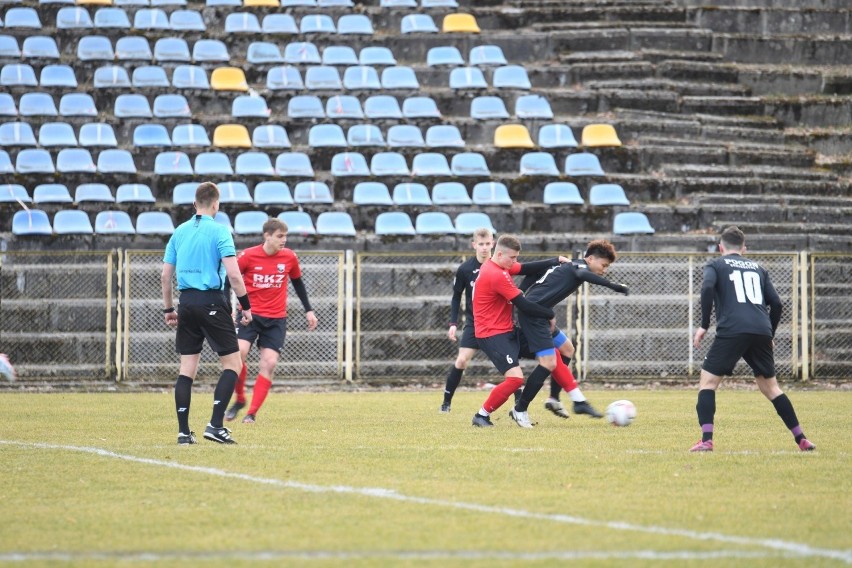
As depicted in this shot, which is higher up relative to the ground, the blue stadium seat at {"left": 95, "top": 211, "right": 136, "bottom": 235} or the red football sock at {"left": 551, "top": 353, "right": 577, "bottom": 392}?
the blue stadium seat at {"left": 95, "top": 211, "right": 136, "bottom": 235}

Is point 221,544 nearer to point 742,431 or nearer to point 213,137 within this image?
point 742,431

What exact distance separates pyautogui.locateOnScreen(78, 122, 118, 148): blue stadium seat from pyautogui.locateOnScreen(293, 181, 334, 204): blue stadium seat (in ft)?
13.2

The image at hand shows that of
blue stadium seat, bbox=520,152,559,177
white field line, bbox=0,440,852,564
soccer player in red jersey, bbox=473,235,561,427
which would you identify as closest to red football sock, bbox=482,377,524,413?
soccer player in red jersey, bbox=473,235,561,427

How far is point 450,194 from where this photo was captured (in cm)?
2375

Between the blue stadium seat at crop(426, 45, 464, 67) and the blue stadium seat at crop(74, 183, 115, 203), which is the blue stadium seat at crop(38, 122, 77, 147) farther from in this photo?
the blue stadium seat at crop(426, 45, 464, 67)

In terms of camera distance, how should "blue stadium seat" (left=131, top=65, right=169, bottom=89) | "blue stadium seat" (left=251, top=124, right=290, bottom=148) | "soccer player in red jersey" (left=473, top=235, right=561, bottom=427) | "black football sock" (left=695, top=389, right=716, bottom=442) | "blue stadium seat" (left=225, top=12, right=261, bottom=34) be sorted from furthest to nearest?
"blue stadium seat" (left=225, top=12, right=261, bottom=34)
"blue stadium seat" (left=131, top=65, right=169, bottom=89)
"blue stadium seat" (left=251, top=124, right=290, bottom=148)
"soccer player in red jersey" (left=473, top=235, right=561, bottom=427)
"black football sock" (left=695, top=389, right=716, bottom=442)

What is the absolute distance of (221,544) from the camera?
630 cm

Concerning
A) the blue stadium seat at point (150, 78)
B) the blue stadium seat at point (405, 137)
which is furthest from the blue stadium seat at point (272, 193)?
the blue stadium seat at point (150, 78)

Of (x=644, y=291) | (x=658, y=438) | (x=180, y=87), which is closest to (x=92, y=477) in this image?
(x=658, y=438)

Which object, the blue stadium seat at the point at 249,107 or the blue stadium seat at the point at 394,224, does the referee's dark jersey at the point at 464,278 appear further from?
the blue stadium seat at the point at 249,107

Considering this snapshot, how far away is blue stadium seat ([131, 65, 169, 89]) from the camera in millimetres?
26281

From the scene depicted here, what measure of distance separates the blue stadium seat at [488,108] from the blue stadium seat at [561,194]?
8.60 ft

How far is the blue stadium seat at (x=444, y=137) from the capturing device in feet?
82.7

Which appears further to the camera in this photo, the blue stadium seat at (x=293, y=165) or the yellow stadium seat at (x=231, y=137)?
the yellow stadium seat at (x=231, y=137)
